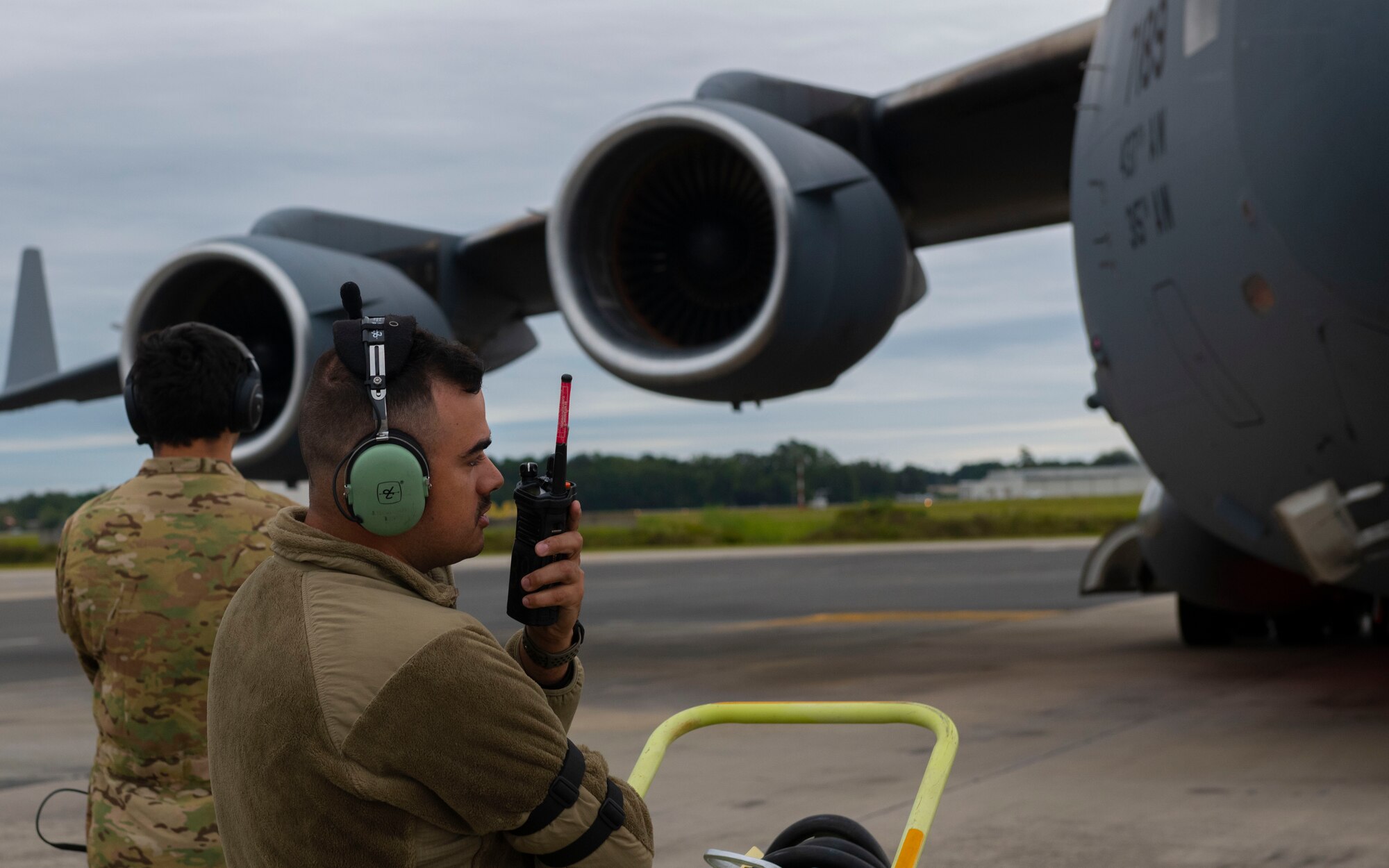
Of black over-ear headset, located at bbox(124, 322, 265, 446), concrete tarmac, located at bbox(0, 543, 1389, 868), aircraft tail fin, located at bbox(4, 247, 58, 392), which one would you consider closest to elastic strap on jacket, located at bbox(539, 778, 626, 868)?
black over-ear headset, located at bbox(124, 322, 265, 446)

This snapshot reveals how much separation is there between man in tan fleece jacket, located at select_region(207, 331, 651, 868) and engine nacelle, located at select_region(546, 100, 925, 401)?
21.0 feet

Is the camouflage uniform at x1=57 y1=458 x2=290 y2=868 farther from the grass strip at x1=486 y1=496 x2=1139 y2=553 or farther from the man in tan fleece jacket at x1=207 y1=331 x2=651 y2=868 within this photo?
the grass strip at x1=486 y1=496 x2=1139 y2=553

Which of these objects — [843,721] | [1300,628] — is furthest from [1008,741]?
[1300,628]

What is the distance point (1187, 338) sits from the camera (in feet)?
18.3

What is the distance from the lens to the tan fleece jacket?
1.40m

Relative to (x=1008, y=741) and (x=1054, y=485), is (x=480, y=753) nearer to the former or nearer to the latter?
(x=1008, y=741)

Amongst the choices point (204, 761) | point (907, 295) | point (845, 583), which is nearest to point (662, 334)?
point (907, 295)

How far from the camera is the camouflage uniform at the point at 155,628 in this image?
100.0 inches

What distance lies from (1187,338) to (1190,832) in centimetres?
205

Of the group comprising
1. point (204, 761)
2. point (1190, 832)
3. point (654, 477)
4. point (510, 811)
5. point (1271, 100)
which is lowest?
point (654, 477)

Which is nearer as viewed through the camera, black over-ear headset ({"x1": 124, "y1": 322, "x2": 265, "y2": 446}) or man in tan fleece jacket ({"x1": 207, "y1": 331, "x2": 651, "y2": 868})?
man in tan fleece jacket ({"x1": 207, "y1": 331, "x2": 651, "y2": 868})

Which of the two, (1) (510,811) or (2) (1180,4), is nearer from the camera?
(1) (510,811)

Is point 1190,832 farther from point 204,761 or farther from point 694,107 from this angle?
point 694,107

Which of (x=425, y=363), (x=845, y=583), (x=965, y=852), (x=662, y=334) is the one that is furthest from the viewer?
(x=845, y=583)
